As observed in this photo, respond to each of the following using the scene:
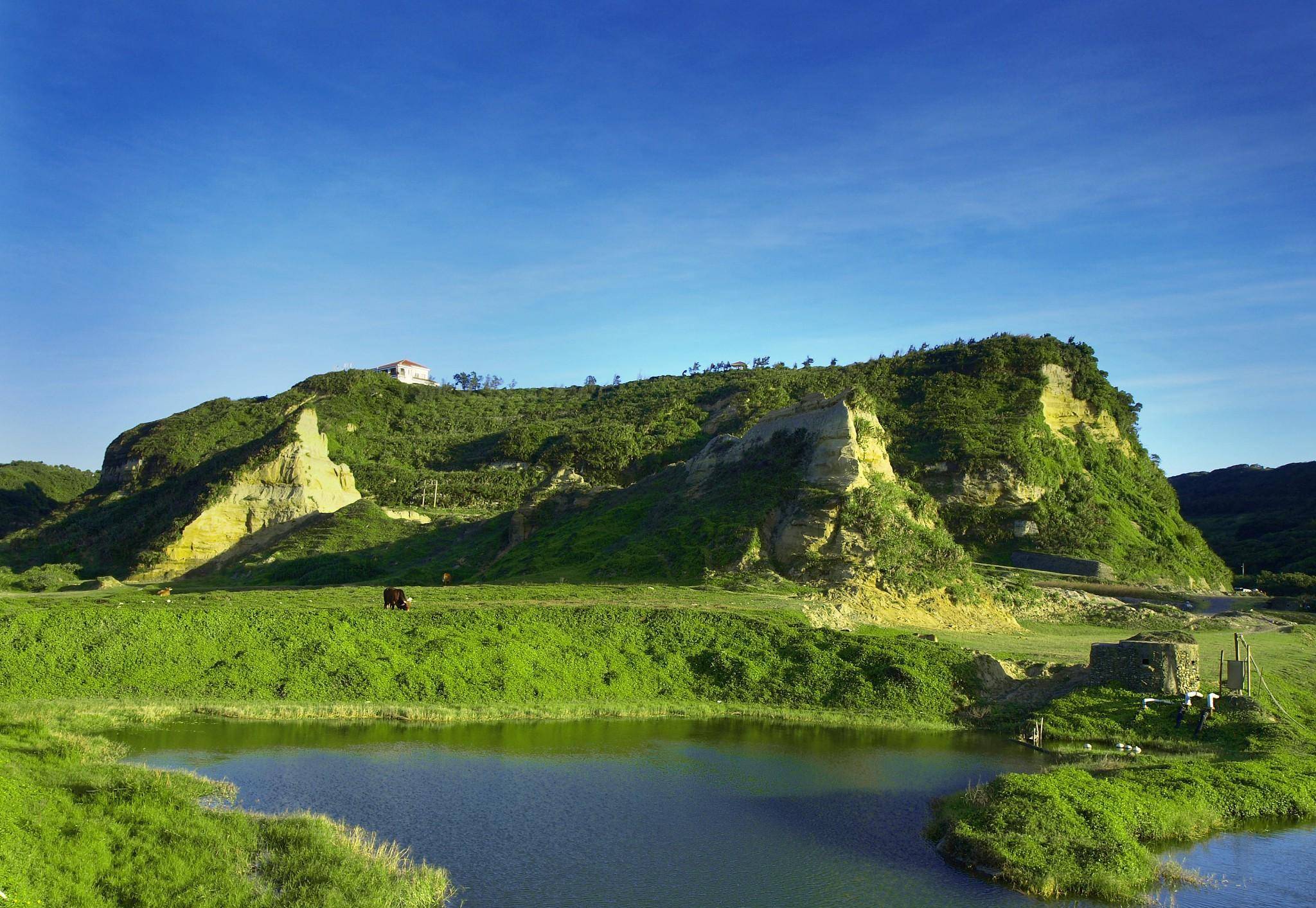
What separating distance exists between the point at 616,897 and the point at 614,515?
38.1 m

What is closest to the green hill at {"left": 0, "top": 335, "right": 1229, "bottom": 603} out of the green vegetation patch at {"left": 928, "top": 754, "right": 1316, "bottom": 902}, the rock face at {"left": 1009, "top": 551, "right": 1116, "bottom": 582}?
the rock face at {"left": 1009, "top": 551, "right": 1116, "bottom": 582}

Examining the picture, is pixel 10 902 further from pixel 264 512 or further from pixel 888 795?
pixel 264 512

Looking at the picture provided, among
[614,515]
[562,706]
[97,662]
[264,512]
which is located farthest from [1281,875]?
[264,512]

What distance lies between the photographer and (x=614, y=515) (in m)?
52.6

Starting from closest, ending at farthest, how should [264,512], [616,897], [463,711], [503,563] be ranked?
[616,897], [463,711], [503,563], [264,512]

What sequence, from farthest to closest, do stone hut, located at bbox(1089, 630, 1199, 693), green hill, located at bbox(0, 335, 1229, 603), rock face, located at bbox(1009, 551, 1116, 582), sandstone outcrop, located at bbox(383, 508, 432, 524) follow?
sandstone outcrop, located at bbox(383, 508, 432, 524) < rock face, located at bbox(1009, 551, 1116, 582) < green hill, located at bbox(0, 335, 1229, 603) < stone hut, located at bbox(1089, 630, 1199, 693)

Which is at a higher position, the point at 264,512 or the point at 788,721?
the point at 264,512

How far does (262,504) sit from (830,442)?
40.0 metres

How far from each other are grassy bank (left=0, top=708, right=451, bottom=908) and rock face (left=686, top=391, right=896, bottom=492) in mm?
31143

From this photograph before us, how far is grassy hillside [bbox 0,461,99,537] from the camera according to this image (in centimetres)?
9700

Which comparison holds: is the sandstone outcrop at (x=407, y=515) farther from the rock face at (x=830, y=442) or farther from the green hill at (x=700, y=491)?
the rock face at (x=830, y=442)

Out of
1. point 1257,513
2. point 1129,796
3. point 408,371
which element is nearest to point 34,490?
point 408,371

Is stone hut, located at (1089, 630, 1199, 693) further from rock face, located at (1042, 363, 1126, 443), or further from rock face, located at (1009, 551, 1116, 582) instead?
rock face, located at (1042, 363, 1126, 443)

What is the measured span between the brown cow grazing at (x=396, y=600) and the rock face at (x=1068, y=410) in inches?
2043
